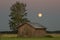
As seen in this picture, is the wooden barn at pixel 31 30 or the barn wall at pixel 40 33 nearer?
the wooden barn at pixel 31 30

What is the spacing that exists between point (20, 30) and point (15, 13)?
54.4 feet

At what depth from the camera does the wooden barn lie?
5931cm

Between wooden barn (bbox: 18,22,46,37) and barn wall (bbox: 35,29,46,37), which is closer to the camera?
wooden barn (bbox: 18,22,46,37)

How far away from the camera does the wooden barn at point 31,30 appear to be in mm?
59312

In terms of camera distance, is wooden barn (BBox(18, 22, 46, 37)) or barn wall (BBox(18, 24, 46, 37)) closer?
wooden barn (BBox(18, 22, 46, 37))

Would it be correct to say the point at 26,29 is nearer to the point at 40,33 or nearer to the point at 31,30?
the point at 31,30

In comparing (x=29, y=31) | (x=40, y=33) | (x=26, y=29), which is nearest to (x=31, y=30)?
(x=29, y=31)

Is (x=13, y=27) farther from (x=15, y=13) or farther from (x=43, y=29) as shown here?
(x=43, y=29)

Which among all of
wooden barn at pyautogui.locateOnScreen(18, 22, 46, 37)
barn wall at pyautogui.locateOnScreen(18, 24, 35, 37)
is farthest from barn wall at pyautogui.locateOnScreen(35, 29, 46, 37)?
barn wall at pyautogui.locateOnScreen(18, 24, 35, 37)

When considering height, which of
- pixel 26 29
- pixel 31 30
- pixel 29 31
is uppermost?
pixel 26 29

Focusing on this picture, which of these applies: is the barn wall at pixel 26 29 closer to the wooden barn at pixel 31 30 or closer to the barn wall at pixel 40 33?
the wooden barn at pixel 31 30

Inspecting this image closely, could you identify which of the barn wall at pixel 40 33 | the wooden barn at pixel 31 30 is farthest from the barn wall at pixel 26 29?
the barn wall at pixel 40 33

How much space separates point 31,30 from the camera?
197 feet

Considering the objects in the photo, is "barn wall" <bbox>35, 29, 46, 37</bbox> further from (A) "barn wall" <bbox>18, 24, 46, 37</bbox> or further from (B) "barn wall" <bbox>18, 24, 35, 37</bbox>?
(B) "barn wall" <bbox>18, 24, 35, 37</bbox>
